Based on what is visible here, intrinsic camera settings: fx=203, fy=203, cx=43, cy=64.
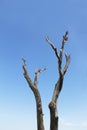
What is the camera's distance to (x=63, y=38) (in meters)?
12.1

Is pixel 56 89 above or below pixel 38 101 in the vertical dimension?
above

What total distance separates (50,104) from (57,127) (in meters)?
1.27

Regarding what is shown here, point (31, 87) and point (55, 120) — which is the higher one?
point (31, 87)

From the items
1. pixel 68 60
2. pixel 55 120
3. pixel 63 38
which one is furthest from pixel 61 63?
pixel 55 120

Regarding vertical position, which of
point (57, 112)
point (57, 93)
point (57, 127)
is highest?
point (57, 93)

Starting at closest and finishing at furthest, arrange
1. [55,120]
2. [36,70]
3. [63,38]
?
[55,120]
[63,38]
[36,70]

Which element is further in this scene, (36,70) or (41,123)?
(36,70)

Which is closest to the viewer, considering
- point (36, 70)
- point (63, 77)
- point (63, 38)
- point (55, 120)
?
point (55, 120)

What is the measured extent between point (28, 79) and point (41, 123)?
2722 mm

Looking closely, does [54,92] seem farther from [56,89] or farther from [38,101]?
[38,101]

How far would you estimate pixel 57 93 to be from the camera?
11.1 metres

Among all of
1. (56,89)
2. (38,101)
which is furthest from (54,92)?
(38,101)

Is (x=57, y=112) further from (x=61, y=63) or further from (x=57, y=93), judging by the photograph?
(x=61, y=63)

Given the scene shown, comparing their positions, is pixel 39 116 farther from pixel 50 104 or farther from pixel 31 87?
pixel 31 87
